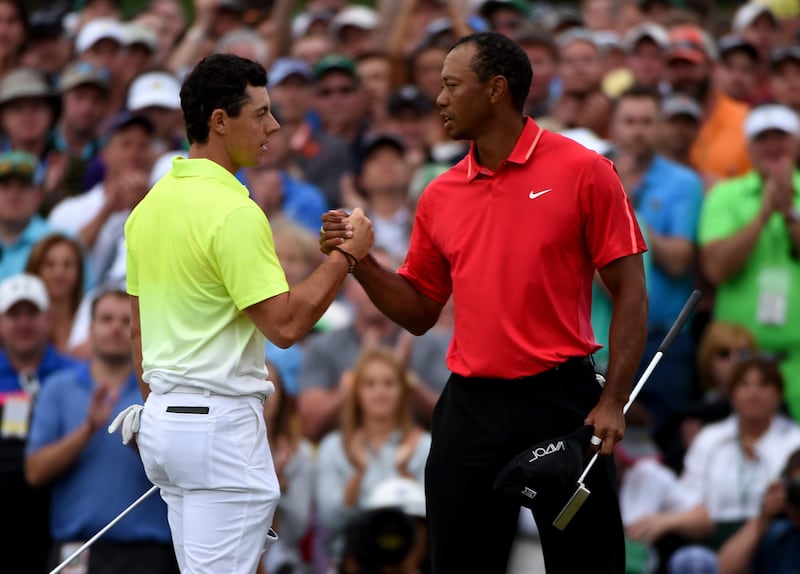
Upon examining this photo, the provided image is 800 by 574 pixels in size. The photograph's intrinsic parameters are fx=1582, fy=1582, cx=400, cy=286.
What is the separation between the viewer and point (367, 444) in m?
8.86

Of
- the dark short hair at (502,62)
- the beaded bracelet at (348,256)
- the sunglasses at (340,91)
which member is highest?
the dark short hair at (502,62)

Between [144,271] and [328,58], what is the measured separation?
674cm

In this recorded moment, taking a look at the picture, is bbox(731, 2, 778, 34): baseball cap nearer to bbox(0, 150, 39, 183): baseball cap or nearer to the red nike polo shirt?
bbox(0, 150, 39, 183): baseball cap

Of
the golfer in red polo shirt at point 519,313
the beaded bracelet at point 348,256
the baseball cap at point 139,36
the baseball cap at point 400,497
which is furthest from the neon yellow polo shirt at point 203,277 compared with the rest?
the baseball cap at point 139,36

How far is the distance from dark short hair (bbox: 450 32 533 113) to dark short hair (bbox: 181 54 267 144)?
2.69 ft

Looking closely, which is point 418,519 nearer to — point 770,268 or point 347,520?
point 347,520

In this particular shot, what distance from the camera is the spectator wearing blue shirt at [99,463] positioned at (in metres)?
8.03

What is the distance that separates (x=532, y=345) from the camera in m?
5.68

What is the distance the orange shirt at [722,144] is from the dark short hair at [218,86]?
626cm

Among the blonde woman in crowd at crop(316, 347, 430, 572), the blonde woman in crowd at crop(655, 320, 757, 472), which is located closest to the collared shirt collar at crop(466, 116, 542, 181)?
the blonde woman in crowd at crop(316, 347, 430, 572)

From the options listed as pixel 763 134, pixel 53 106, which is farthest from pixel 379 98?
pixel 763 134

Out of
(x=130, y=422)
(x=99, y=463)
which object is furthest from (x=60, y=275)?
(x=130, y=422)

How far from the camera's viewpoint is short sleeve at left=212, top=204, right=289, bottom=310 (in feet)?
17.2

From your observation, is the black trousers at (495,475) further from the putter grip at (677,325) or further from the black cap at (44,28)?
the black cap at (44,28)
